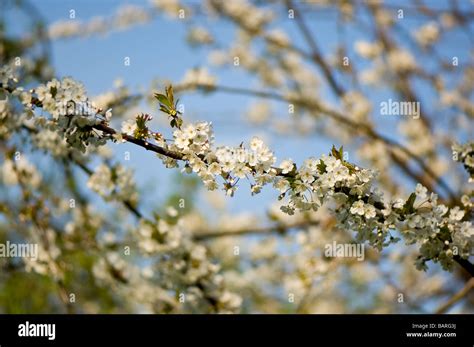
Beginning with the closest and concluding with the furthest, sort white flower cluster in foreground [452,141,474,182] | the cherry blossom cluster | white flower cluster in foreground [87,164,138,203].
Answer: the cherry blossom cluster
white flower cluster in foreground [452,141,474,182]
white flower cluster in foreground [87,164,138,203]

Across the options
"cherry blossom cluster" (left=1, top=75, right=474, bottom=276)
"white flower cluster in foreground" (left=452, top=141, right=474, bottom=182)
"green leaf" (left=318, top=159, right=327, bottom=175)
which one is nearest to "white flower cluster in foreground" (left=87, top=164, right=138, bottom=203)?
"cherry blossom cluster" (left=1, top=75, right=474, bottom=276)

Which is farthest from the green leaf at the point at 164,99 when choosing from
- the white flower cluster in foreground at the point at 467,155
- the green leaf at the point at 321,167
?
the white flower cluster in foreground at the point at 467,155

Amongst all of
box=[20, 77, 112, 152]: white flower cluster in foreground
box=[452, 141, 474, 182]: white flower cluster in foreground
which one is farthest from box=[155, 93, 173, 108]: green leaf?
box=[452, 141, 474, 182]: white flower cluster in foreground

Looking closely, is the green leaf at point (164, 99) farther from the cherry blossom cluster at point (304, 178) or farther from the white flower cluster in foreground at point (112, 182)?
the white flower cluster in foreground at point (112, 182)

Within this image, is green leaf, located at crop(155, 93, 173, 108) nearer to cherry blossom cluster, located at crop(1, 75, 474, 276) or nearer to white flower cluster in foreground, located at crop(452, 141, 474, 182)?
cherry blossom cluster, located at crop(1, 75, 474, 276)

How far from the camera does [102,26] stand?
6.59m

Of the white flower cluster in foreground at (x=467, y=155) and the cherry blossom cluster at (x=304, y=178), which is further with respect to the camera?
the white flower cluster in foreground at (x=467, y=155)

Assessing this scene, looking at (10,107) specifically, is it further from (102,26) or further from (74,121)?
(102,26)

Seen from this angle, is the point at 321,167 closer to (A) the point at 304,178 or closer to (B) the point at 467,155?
(A) the point at 304,178

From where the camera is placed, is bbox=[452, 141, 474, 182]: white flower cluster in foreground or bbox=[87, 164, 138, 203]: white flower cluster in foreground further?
bbox=[87, 164, 138, 203]: white flower cluster in foreground

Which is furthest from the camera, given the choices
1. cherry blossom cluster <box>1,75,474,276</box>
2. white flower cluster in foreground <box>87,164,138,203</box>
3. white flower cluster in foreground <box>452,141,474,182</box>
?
white flower cluster in foreground <box>87,164,138,203</box>

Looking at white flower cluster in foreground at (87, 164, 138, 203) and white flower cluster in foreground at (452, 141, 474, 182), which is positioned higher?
white flower cluster in foreground at (87, 164, 138, 203)

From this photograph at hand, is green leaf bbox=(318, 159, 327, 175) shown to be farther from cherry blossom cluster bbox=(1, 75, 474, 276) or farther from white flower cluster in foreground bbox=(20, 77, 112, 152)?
white flower cluster in foreground bbox=(20, 77, 112, 152)
